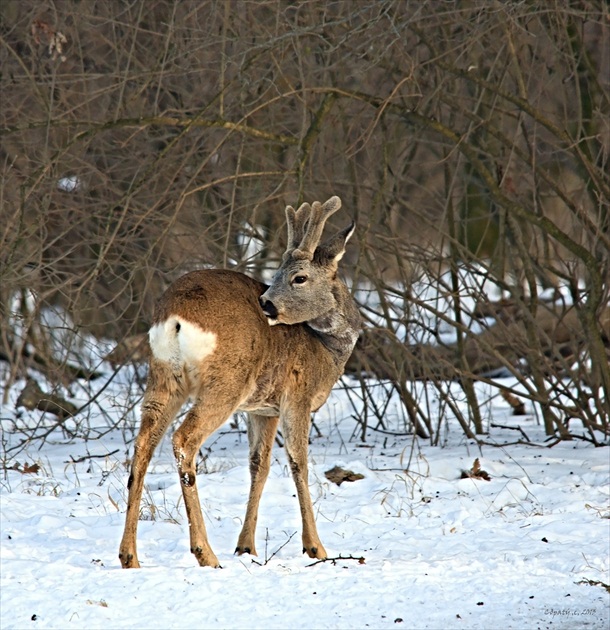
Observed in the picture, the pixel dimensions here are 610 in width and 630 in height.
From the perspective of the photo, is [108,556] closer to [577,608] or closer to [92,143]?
[577,608]

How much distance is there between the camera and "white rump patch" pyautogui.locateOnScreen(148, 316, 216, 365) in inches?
236

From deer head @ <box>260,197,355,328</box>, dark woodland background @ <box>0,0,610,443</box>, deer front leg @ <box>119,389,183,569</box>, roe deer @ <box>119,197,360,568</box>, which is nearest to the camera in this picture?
deer front leg @ <box>119,389,183,569</box>

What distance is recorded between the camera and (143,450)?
235 inches

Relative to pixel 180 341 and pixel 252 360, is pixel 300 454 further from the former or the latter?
pixel 180 341

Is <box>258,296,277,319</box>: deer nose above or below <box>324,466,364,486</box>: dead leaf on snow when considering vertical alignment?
above

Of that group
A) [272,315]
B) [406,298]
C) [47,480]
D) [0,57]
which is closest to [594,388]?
[406,298]

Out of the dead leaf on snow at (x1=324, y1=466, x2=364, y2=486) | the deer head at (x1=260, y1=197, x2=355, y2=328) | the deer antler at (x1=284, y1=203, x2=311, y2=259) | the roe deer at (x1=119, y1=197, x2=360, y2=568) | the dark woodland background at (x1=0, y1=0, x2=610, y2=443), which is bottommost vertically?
the dead leaf on snow at (x1=324, y1=466, x2=364, y2=486)

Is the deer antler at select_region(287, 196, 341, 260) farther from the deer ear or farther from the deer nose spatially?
the deer nose

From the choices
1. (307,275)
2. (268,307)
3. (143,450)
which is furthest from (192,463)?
(307,275)

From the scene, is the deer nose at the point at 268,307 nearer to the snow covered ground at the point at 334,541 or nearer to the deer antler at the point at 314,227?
the deer antler at the point at 314,227

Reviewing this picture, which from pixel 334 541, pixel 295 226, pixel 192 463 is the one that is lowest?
pixel 334 541

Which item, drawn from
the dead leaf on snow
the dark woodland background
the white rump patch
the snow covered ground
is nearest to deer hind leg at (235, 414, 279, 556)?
the snow covered ground

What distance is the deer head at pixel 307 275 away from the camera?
21.6 ft

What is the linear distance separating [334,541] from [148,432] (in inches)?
62.9
